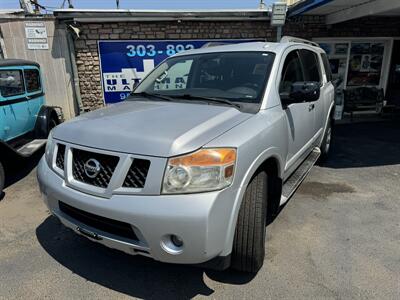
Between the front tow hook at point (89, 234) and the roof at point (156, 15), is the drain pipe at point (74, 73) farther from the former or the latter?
the front tow hook at point (89, 234)

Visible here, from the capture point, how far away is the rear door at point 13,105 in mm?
4844

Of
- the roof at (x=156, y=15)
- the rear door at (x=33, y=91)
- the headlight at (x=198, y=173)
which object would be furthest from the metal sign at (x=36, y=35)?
the headlight at (x=198, y=173)

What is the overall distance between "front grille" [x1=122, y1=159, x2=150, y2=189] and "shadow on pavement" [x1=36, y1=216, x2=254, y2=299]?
993mm

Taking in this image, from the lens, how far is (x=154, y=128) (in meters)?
2.27

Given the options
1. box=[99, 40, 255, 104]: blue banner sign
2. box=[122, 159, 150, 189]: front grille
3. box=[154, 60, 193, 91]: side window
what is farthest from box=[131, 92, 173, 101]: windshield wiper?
box=[99, 40, 255, 104]: blue banner sign

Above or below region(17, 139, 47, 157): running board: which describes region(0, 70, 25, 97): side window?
above

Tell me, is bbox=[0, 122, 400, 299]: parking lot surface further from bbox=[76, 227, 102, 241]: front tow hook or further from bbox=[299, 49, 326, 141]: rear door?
bbox=[299, 49, 326, 141]: rear door

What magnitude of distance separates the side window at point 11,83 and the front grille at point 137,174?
153 inches

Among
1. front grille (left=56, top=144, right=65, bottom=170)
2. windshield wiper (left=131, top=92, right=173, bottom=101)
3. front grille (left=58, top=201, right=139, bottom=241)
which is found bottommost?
front grille (left=58, top=201, right=139, bottom=241)

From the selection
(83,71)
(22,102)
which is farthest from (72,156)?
(83,71)

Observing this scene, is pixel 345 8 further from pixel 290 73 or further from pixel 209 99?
pixel 209 99

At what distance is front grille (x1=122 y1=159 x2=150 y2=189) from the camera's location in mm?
2051

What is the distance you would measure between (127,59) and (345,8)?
601 centimetres

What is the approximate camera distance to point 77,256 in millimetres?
2955
